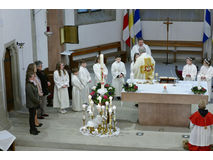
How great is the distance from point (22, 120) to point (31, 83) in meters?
1.74

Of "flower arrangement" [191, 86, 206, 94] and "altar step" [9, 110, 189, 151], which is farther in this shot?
"flower arrangement" [191, 86, 206, 94]

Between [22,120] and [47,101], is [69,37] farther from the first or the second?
[22,120]

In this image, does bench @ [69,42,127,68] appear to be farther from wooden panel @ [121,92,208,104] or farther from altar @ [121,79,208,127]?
wooden panel @ [121,92,208,104]

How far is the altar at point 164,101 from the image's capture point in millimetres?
10359

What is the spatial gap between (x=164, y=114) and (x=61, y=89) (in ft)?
9.78

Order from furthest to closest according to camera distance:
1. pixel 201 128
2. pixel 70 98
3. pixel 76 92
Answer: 1. pixel 70 98
2. pixel 76 92
3. pixel 201 128

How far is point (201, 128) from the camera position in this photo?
9156 millimetres

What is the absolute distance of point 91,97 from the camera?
1070cm

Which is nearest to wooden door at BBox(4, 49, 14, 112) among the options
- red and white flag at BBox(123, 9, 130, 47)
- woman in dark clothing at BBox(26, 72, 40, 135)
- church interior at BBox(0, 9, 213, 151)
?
A: church interior at BBox(0, 9, 213, 151)

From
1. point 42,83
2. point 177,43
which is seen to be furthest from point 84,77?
point 177,43

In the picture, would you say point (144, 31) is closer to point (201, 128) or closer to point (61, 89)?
point (61, 89)

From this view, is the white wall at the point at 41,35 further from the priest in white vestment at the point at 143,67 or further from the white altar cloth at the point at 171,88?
the white altar cloth at the point at 171,88

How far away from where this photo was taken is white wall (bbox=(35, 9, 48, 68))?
13.1m

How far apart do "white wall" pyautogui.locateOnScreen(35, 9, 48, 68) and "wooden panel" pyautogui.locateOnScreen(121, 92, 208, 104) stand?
159 inches
